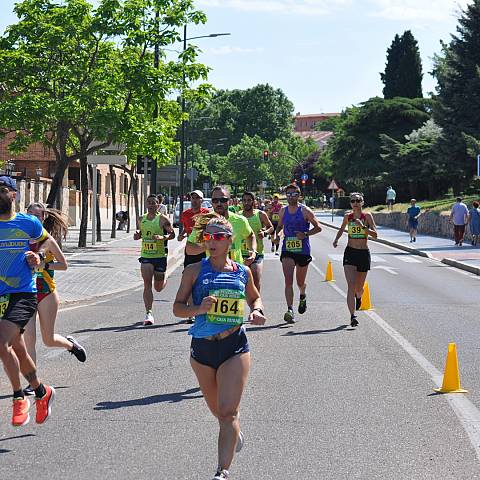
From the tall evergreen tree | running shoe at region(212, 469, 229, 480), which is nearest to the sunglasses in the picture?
running shoe at region(212, 469, 229, 480)

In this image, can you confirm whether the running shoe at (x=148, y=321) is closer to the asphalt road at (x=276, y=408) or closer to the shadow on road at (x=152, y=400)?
the asphalt road at (x=276, y=408)

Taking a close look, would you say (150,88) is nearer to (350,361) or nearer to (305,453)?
(350,361)

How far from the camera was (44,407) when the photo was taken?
7.46 metres

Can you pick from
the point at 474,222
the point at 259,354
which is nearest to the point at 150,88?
the point at 474,222

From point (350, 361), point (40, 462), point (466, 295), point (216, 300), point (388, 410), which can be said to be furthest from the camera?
point (466, 295)

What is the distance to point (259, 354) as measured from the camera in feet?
36.3

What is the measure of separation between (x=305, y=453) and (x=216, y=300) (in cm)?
135

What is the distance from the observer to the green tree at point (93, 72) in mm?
28859

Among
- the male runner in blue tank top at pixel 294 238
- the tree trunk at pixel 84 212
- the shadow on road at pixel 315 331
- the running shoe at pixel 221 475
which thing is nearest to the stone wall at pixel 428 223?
the tree trunk at pixel 84 212

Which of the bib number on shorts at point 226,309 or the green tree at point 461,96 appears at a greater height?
the green tree at point 461,96

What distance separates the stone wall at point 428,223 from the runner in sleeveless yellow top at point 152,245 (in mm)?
28024

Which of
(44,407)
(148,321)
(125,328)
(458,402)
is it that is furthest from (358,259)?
(44,407)

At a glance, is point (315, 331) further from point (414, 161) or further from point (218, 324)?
point (414, 161)

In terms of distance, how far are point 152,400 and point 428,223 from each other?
42.9m
